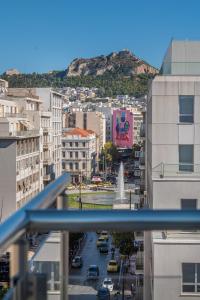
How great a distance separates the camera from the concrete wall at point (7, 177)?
29812 millimetres

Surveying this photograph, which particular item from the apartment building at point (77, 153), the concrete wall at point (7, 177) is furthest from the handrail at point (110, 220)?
the apartment building at point (77, 153)

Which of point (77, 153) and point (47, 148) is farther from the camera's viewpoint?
point (77, 153)

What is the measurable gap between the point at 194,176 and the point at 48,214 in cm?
1140

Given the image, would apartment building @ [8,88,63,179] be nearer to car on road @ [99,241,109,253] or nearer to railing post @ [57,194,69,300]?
car on road @ [99,241,109,253]

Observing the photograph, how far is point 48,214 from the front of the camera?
1.85 m

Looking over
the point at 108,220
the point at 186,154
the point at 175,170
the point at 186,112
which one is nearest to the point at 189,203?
the point at 175,170

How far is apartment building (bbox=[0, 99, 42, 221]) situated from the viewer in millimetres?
29812

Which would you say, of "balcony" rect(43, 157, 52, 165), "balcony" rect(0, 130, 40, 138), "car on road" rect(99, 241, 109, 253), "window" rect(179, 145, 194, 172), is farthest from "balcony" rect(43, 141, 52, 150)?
"window" rect(179, 145, 194, 172)

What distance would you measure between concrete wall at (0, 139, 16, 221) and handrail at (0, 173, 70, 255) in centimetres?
2781

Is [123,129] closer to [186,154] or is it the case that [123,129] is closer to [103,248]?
[103,248]

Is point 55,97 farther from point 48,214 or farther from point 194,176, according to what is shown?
point 48,214

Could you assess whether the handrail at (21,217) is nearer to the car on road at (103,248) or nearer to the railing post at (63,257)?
the railing post at (63,257)

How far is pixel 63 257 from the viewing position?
2297 mm

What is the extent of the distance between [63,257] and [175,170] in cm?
1138
